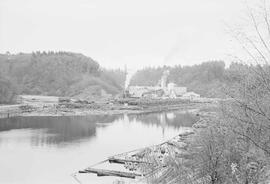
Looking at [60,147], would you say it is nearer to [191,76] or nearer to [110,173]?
[110,173]

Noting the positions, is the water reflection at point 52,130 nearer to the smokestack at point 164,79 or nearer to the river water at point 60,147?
the river water at point 60,147

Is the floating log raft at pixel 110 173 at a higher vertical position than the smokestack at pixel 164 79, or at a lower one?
lower

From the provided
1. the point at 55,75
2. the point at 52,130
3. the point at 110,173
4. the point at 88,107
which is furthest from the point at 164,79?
the point at 110,173

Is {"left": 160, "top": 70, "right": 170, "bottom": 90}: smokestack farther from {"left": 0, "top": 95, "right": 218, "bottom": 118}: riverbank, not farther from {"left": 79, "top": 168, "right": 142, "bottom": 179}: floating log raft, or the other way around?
{"left": 79, "top": 168, "right": 142, "bottom": 179}: floating log raft

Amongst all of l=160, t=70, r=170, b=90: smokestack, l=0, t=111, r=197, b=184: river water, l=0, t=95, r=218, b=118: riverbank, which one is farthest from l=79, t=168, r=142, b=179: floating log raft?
l=160, t=70, r=170, b=90: smokestack

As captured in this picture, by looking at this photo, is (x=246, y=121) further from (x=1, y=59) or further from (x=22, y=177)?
(x=1, y=59)

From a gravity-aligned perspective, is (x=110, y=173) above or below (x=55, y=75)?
below

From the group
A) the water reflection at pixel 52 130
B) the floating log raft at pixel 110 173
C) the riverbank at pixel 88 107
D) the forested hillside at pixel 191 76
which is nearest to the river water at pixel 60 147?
the water reflection at pixel 52 130
